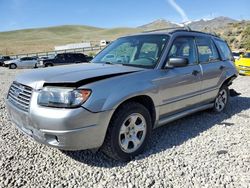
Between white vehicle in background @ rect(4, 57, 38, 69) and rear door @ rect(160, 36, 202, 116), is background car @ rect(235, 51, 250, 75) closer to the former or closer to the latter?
rear door @ rect(160, 36, 202, 116)

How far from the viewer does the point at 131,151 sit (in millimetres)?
3568

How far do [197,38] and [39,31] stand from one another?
532 ft

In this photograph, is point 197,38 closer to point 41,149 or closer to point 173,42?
point 173,42

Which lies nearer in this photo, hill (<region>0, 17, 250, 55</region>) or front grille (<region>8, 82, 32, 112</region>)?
front grille (<region>8, 82, 32, 112</region>)

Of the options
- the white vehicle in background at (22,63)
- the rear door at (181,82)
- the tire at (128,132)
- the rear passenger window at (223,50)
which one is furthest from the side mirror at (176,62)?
the white vehicle in background at (22,63)

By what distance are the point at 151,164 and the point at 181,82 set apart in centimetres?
148

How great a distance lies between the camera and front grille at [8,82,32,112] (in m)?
3.17

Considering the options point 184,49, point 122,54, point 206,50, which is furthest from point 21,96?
point 206,50

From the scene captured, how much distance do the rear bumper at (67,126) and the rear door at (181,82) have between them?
119cm

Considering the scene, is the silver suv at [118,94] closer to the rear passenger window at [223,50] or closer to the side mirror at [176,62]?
the side mirror at [176,62]

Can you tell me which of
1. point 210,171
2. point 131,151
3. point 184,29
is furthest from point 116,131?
point 184,29

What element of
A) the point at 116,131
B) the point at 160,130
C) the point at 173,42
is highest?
the point at 173,42

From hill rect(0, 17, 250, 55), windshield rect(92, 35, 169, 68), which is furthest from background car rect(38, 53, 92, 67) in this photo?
hill rect(0, 17, 250, 55)

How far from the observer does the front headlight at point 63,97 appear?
2908 mm
